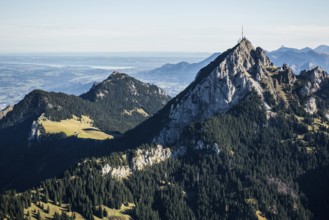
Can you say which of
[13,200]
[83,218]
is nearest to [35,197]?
[13,200]

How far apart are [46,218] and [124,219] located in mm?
35677

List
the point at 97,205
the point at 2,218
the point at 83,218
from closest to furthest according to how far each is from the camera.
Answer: the point at 2,218 < the point at 83,218 < the point at 97,205

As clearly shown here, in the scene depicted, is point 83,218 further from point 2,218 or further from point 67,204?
point 2,218

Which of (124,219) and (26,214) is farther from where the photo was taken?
(124,219)

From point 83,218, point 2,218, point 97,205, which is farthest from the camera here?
point 97,205

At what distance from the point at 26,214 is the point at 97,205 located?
1368 inches

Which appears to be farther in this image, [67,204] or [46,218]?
[67,204]

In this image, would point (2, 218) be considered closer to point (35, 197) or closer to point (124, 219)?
point (35, 197)

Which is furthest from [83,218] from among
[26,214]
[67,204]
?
[26,214]

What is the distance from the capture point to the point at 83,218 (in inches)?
7328

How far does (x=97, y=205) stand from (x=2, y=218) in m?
42.9

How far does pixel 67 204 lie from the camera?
193 m

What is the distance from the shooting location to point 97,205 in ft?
652

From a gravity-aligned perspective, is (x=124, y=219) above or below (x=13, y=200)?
below
